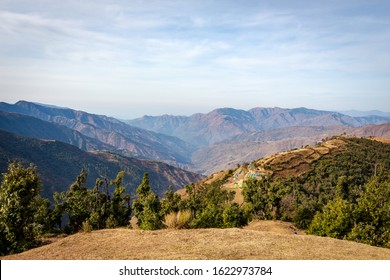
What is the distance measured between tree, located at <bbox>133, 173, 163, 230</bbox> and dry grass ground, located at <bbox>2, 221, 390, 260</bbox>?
283 cm

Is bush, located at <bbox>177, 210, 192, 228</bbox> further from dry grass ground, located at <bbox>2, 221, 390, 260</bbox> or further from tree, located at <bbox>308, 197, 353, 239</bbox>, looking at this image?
tree, located at <bbox>308, 197, 353, 239</bbox>

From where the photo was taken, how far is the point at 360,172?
11356 cm

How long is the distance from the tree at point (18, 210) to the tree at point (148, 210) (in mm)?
7631

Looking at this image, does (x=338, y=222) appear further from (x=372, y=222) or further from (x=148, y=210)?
(x=148, y=210)

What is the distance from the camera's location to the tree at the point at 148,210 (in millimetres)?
21859

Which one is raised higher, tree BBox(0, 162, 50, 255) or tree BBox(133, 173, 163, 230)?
tree BBox(0, 162, 50, 255)

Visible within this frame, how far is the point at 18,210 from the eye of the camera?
A: 741 inches

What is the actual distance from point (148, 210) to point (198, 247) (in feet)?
63.2

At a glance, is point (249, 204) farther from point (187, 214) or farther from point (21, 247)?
point (21, 247)

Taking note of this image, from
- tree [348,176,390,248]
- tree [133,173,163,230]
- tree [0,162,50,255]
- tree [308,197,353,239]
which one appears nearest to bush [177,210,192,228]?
tree [133,173,163,230]

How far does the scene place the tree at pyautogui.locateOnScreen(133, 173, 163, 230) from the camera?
71.7 feet

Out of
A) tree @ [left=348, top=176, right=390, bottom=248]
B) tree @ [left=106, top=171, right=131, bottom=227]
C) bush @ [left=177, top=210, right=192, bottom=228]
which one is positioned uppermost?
bush @ [left=177, top=210, right=192, bottom=228]
